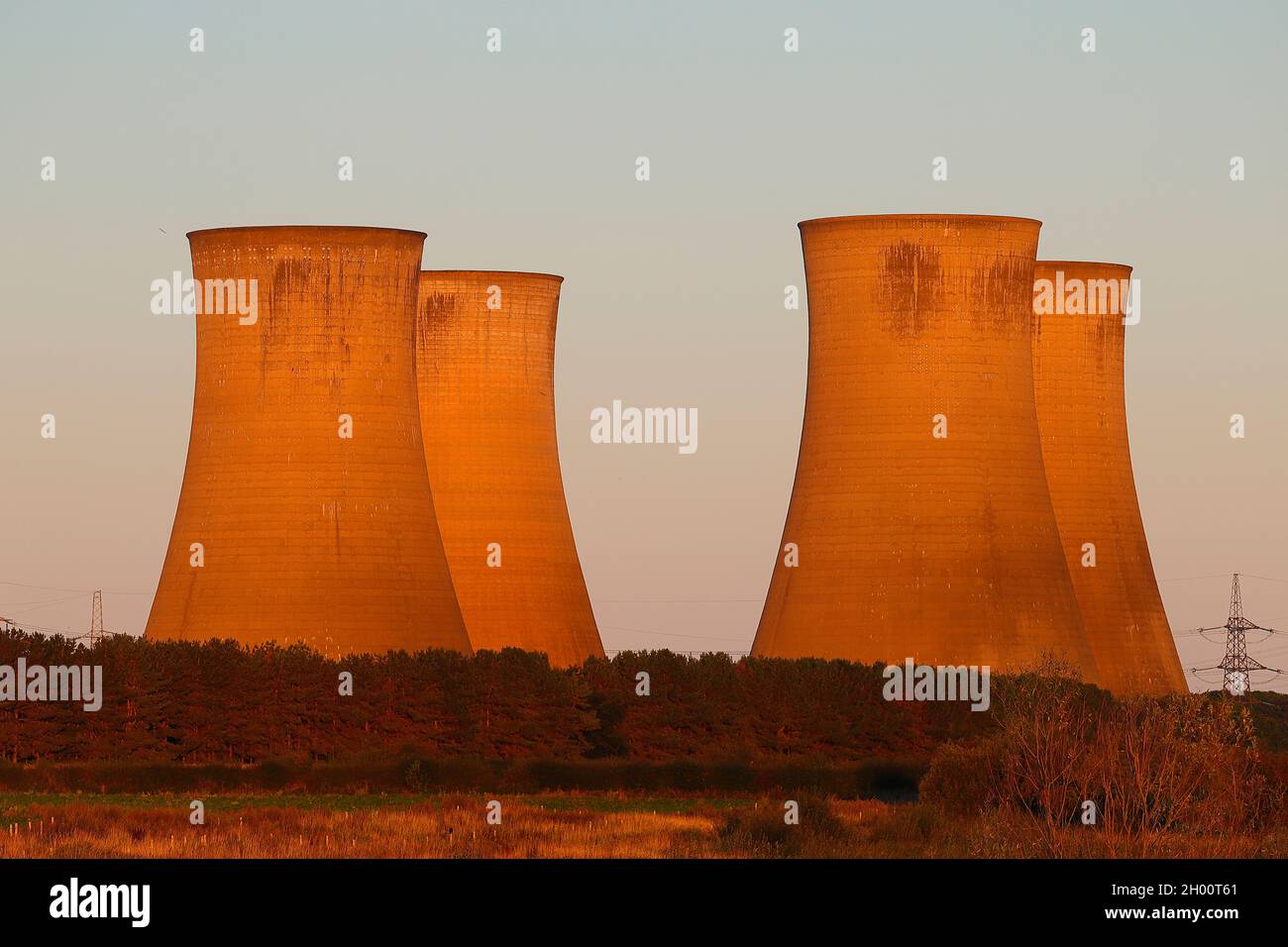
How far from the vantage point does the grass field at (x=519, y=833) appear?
1900 cm

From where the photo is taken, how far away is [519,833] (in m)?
21.2

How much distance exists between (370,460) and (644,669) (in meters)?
5.12

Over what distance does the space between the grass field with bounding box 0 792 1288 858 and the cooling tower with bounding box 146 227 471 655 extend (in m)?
10.3

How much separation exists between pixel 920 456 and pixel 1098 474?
28.3 feet

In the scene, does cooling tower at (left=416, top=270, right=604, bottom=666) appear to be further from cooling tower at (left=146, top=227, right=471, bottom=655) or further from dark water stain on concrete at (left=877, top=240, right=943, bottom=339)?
dark water stain on concrete at (left=877, top=240, right=943, bottom=339)

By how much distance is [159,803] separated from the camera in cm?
2547

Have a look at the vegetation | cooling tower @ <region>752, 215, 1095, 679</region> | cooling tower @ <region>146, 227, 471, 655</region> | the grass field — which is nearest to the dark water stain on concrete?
cooling tower @ <region>752, 215, 1095, 679</region>

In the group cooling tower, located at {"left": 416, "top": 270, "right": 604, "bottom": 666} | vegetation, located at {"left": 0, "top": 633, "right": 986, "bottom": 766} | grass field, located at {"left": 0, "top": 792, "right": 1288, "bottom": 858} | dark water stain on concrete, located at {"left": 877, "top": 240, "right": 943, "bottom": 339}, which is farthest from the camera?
cooling tower, located at {"left": 416, "top": 270, "right": 604, "bottom": 666}

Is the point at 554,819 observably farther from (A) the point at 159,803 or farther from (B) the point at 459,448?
(B) the point at 459,448

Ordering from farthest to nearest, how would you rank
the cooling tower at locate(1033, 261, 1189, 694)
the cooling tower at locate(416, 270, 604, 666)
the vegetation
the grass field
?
1. the cooling tower at locate(1033, 261, 1189, 694)
2. the cooling tower at locate(416, 270, 604, 666)
3. the vegetation
4. the grass field

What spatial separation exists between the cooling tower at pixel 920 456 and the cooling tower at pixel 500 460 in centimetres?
622

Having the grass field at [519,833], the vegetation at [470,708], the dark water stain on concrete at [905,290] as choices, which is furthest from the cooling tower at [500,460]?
the grass field at [519,833]

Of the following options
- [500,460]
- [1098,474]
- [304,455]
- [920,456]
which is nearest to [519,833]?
[304,455]

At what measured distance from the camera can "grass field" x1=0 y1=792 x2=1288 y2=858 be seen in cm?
1900
